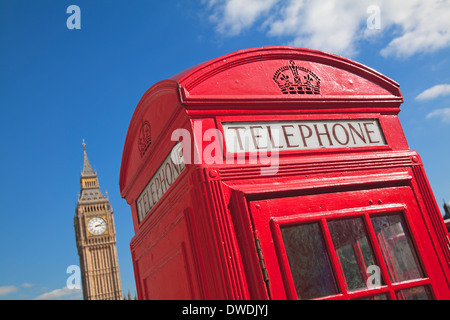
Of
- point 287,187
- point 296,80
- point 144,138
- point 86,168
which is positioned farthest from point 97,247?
point 287,187

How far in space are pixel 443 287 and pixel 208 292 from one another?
1392mm

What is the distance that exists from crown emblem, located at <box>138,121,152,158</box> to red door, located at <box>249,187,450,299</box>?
4.02 feet

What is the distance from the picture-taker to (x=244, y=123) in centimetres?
265

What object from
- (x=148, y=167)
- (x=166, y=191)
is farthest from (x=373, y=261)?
(x=148, y=167)

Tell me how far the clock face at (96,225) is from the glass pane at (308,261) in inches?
3236

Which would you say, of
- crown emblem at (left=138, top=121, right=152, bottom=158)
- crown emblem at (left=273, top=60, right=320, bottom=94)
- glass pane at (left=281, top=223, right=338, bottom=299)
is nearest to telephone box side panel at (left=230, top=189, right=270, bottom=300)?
glass pane at (left=281, top=223, right=338, bottom=299)

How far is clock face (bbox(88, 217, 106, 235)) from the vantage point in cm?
8025

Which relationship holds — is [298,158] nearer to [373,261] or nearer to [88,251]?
[373,261]

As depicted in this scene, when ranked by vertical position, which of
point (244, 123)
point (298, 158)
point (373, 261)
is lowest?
point (373, 261)

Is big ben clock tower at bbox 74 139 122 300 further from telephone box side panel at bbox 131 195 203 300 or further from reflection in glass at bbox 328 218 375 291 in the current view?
reflection in glass at bbox 328 218 375 291

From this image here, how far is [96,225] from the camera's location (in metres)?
80.6

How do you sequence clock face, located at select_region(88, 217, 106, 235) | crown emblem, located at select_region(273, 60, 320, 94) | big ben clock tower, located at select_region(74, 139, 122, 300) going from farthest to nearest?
clock face, located at select_region(88, 217, 106, 235), big ben clock tower, located at select_region(74, 139, 122, 300), crown emblem, located at select_region(273, 60, 320, 94)

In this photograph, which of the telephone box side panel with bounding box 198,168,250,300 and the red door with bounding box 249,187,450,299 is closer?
the telephone box side panel with bounding box 198,168,250,300

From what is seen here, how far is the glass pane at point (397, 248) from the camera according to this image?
8.26 ft
